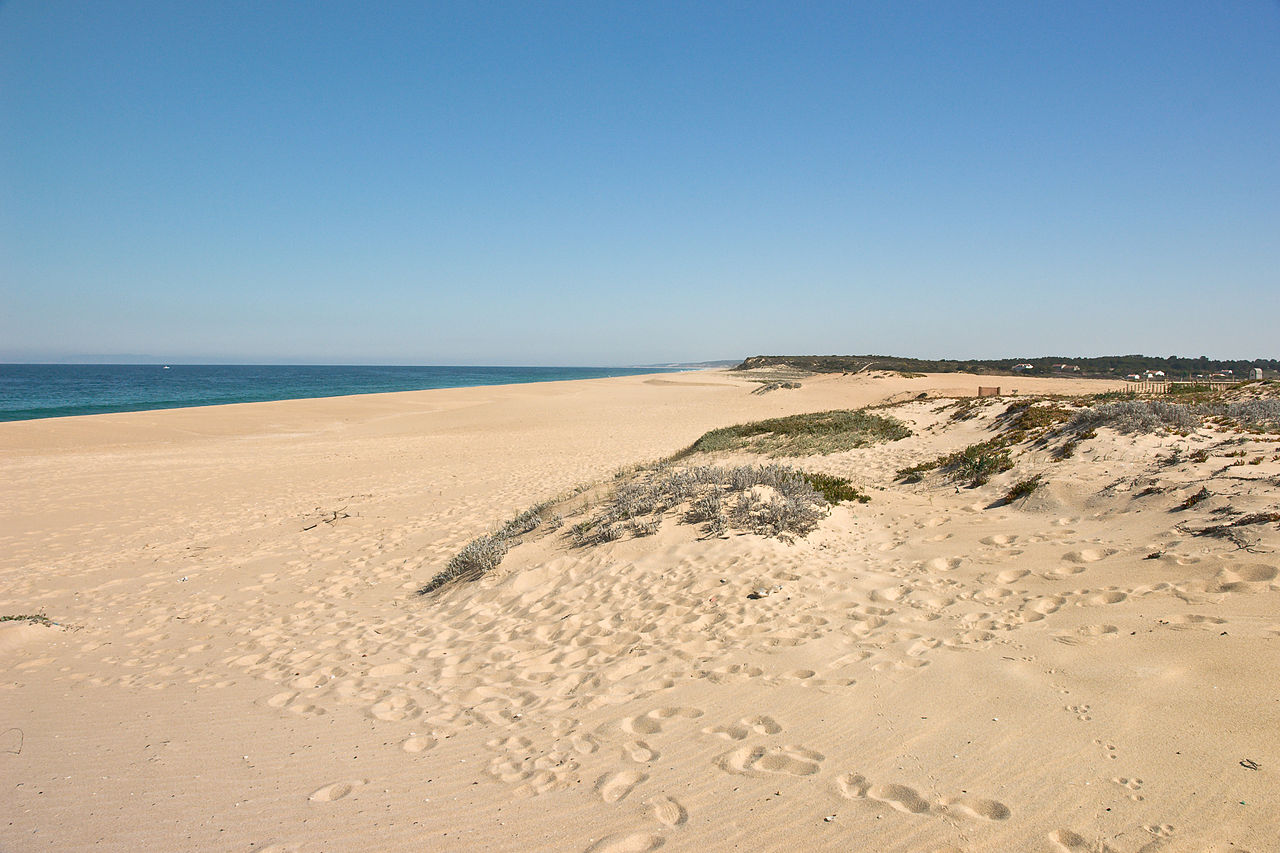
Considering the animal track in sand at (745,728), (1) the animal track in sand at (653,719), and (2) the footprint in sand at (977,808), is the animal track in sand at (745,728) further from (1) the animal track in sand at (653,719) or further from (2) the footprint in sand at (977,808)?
(2) the footprint in sand at (977,808)

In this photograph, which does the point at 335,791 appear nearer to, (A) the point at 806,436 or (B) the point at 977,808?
(B) the point at 977,808

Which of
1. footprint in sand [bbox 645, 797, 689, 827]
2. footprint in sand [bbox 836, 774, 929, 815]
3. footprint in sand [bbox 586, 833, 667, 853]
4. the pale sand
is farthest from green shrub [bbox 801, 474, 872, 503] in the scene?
footprint in sand [bbox 586, 833, 667, 853]

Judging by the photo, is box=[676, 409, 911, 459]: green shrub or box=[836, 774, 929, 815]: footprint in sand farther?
box=[676, 409, 911, 459]: green shrub

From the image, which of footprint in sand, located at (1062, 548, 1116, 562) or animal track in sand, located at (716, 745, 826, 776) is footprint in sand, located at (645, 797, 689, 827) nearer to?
animal track in sand, located at (716, 745, 826, 776)

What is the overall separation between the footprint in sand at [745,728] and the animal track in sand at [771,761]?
0.51 feet

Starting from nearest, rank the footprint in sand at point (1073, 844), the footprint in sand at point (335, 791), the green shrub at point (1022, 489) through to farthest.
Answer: the footprint in sand at point (1073, 844), the footprint in sand at point (335, 791), the green shrub at point (1022, 489)

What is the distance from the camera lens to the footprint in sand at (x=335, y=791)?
365cm

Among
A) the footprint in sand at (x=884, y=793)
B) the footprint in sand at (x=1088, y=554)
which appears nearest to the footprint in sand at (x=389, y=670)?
the footprint in sand at (x=884, y=793)

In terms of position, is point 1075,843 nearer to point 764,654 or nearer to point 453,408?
point 764,654

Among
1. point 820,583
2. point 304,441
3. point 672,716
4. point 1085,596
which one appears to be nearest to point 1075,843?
point 672,716

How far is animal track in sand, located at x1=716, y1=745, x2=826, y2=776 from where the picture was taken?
3.44 metres

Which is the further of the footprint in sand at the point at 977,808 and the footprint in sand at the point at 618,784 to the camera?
the footprint in sand at the point at 618,784

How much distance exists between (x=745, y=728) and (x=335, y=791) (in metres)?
2.55

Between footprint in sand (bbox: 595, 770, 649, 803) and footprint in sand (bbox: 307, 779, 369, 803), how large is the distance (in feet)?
5.01
